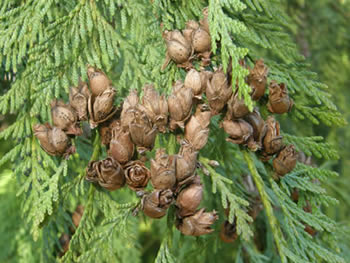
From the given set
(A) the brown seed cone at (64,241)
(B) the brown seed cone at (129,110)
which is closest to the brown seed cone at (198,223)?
(B) the brown seed cone at (129,110)

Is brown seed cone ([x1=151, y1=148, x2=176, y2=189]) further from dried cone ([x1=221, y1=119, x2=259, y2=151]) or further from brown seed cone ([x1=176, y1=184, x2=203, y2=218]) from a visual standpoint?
dried cone ([x1=221, y1=119, x2=259, y2=151])

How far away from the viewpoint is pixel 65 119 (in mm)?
1354

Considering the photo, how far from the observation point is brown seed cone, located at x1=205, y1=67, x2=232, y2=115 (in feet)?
4.17

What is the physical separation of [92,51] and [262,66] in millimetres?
601

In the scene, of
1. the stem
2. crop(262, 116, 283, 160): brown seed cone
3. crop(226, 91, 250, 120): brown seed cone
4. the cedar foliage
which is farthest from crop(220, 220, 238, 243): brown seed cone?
crop(226, 91, 250, 120): brown seed cone

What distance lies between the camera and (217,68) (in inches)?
52.9

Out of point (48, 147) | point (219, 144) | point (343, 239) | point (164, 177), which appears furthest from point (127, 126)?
point (343, 239)

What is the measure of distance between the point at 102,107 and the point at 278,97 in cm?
58

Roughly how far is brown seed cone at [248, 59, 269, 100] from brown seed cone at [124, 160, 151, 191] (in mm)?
437

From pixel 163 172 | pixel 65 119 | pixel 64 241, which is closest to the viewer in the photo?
pixel 163 172

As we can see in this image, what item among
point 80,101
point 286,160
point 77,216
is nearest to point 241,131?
point 286,160

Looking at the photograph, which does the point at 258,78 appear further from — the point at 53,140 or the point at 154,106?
the point at 53,140

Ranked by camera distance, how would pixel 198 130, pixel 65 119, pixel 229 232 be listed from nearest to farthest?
pixel 198 130, pixel 65 119, pixel 229 232

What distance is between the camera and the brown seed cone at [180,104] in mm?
1240
